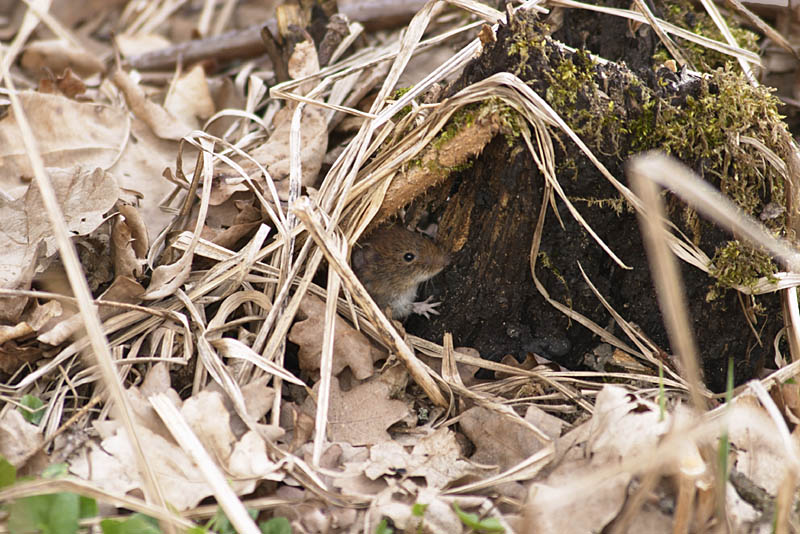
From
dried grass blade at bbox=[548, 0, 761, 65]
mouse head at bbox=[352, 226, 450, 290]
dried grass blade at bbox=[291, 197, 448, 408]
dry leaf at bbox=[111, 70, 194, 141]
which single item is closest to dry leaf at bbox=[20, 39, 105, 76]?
dry leaf at bbox=[111, 70, 194, 141]

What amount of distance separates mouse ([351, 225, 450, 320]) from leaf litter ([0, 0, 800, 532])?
0.48m

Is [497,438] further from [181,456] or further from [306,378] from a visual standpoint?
[181,456]

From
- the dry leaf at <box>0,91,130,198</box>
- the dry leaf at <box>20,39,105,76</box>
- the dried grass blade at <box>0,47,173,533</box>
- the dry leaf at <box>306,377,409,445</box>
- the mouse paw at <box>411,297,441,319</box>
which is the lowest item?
the dry leaf at <box>306,377,409,445</box>

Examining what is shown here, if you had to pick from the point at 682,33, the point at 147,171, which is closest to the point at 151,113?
the point at 147,171

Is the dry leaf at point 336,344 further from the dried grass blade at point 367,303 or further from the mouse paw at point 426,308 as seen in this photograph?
the mouse paw at point 426,308

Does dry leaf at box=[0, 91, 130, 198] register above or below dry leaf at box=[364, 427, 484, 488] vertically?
above

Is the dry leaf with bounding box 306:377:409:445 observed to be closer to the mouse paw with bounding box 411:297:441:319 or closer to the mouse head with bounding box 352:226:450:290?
the mouse paw with bounding box 411:297:441:319

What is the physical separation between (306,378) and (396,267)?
3.72ft

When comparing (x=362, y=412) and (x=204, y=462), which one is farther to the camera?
(x=362, y=412)

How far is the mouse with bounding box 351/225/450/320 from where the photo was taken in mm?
3912

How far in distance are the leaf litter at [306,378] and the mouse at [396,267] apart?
0.48m

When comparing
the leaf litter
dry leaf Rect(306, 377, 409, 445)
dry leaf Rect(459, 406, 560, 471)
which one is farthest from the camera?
dry leaf Rect(306, 377, 409, 445)

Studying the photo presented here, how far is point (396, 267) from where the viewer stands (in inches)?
165

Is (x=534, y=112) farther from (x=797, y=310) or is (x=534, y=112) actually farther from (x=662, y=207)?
(x=797, y=310)
